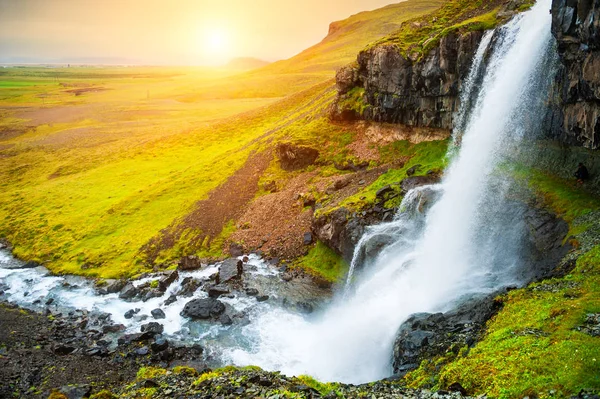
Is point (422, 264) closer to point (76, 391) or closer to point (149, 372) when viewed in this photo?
point (149, 372)

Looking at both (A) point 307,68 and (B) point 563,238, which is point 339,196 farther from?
(A) point 307,68

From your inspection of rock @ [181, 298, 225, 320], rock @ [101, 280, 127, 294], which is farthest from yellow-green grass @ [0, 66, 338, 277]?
rock @ [181, 298, 225, 320]

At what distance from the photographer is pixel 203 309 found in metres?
39.3

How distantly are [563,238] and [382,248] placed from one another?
49.2ft

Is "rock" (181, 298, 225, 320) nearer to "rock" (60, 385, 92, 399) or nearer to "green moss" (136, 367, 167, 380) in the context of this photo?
"green moss" (136, 367, 167, 380)

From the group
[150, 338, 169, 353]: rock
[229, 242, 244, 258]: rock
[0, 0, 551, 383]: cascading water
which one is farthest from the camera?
[229, 242, 244, 258]: rock

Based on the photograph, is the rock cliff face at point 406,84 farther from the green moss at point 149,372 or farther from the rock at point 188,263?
the green moss at point 149,372

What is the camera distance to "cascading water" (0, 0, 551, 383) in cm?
3145

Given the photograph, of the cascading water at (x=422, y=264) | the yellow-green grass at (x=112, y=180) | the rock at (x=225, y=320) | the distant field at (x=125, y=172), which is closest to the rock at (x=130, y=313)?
the cascading water at (x=422, y=264)

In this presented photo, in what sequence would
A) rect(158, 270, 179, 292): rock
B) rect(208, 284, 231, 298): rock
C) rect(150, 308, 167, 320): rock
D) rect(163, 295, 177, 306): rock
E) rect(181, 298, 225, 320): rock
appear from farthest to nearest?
1. rect(158, 270, 179, 292): rock
2. rect(208, 284, 231, 298): rock
3. rect(163, 295, 177, 306): rock
4. rect(150, 308, 167, 320): rock
5. rect(181, 298, 225, 320): rock

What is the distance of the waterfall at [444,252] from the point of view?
31125 mm

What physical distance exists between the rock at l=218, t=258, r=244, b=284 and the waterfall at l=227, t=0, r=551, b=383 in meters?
7.37

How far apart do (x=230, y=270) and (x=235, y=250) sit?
6342mm

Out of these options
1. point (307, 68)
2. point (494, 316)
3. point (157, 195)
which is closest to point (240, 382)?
point (494, 316)
